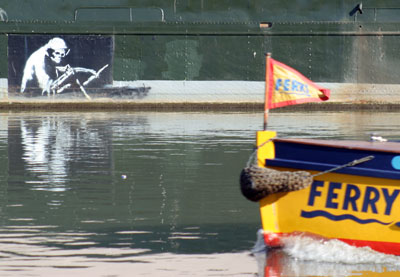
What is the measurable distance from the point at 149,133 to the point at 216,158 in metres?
5.52

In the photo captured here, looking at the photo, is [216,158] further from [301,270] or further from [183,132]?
[301,270]

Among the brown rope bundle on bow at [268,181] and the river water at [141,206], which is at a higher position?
the brown rope bundle on bow at [268,181]

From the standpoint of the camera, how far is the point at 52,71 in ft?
109

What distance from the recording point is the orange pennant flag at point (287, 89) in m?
10.6

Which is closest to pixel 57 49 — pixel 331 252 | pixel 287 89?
pixel 287 89

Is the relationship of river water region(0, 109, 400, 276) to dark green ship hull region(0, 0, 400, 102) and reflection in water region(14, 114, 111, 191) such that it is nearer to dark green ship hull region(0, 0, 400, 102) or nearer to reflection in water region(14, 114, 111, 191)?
reflection in water region(14, 114, 111, 191)

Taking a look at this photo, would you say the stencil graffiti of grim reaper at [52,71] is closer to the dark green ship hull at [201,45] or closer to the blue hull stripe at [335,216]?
the dark green ship hull at [201,45]

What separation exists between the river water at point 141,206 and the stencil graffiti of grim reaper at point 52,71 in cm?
713

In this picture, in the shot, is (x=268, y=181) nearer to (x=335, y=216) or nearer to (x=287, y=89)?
(x=335, y=216)

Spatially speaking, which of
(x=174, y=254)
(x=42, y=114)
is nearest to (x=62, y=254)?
(x=174, y=254)

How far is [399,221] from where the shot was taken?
33.3ft

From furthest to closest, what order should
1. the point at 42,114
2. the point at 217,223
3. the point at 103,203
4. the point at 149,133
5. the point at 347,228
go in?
the point at 42,114, the point at 149,133, the point at 103,203, the point at 217,223, the point at 347,228

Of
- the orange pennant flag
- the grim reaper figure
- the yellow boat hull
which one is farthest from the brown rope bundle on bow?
the grim reaper figure

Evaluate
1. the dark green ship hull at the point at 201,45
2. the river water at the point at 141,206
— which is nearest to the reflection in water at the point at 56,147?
the river water at the point at 141,206
